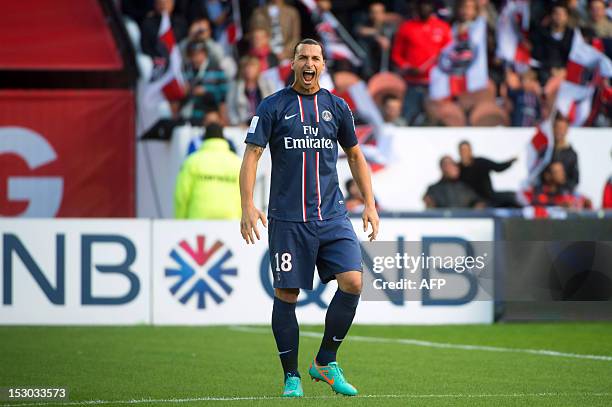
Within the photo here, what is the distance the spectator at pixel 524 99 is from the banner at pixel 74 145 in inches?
198

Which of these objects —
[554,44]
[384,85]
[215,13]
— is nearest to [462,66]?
[384,85]

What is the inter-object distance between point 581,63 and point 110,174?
6.43m

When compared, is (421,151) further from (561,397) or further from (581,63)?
(561,397)

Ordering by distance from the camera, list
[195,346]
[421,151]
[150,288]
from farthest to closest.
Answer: [421,151] < [150,288] < [195,346]

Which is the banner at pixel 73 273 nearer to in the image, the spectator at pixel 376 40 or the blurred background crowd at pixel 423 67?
the blurred background crowd at pixel 423 67

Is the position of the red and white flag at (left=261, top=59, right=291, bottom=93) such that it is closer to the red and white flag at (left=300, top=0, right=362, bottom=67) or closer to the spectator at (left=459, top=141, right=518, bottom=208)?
A: the red and white flag at (left=300, top=0, right=362, bottom=67)

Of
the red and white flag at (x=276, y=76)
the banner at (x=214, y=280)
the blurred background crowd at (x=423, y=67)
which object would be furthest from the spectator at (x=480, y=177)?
the banner at (x=214, y=280)

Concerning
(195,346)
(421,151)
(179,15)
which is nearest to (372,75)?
(421,151)

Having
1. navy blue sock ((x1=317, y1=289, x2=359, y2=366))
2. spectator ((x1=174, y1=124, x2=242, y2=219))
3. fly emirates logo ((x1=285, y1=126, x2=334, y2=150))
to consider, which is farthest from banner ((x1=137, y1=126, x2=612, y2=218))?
fly emirates logo ((x1=285, y1=126, x2=334, y2=150))

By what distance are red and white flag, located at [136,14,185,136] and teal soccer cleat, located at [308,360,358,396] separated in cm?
953

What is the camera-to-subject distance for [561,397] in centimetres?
757

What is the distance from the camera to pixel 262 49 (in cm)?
1705

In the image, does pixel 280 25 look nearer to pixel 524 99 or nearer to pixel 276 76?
pixel 276 76

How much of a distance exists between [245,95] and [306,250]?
9.23 metres
